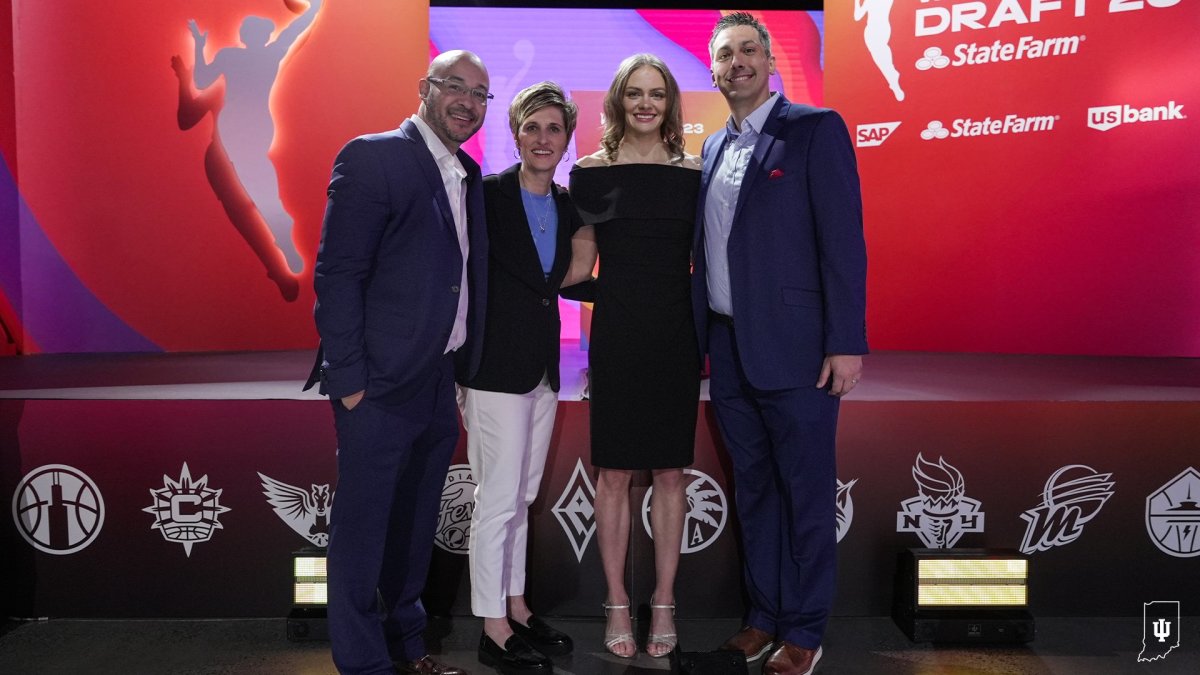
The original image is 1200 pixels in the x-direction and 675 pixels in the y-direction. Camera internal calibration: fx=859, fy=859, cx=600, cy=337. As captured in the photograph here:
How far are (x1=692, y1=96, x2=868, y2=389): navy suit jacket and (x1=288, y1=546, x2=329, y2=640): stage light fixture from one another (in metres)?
1.34

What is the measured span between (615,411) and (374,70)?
150 inches

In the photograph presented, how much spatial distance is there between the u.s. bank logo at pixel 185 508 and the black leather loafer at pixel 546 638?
973 mm

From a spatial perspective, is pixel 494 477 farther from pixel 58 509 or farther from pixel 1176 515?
pixel 1176 515

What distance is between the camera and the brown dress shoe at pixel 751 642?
2.34 metres

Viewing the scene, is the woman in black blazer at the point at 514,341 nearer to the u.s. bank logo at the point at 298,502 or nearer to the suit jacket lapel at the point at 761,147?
the suit jacket lapel at the point at 761,147

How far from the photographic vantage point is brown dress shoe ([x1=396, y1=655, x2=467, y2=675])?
2.18m

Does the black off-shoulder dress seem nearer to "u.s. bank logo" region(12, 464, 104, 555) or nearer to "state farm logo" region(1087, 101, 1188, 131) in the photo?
"u.s. bank logo" region(12, 464, 104, 555)

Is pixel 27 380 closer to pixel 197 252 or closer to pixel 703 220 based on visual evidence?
pixel 197 252

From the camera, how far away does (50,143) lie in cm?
484

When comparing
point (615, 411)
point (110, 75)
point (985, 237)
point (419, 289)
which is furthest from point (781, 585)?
point (110, 75)

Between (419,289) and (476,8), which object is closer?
(419,289)

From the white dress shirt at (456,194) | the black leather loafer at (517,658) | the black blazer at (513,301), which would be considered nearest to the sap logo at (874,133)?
the black blazer at (513,301)

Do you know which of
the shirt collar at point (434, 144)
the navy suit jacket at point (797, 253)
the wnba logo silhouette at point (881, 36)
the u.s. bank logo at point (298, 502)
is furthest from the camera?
the wnba logo silhouette at point (881, 36)

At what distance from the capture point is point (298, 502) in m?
2.60
